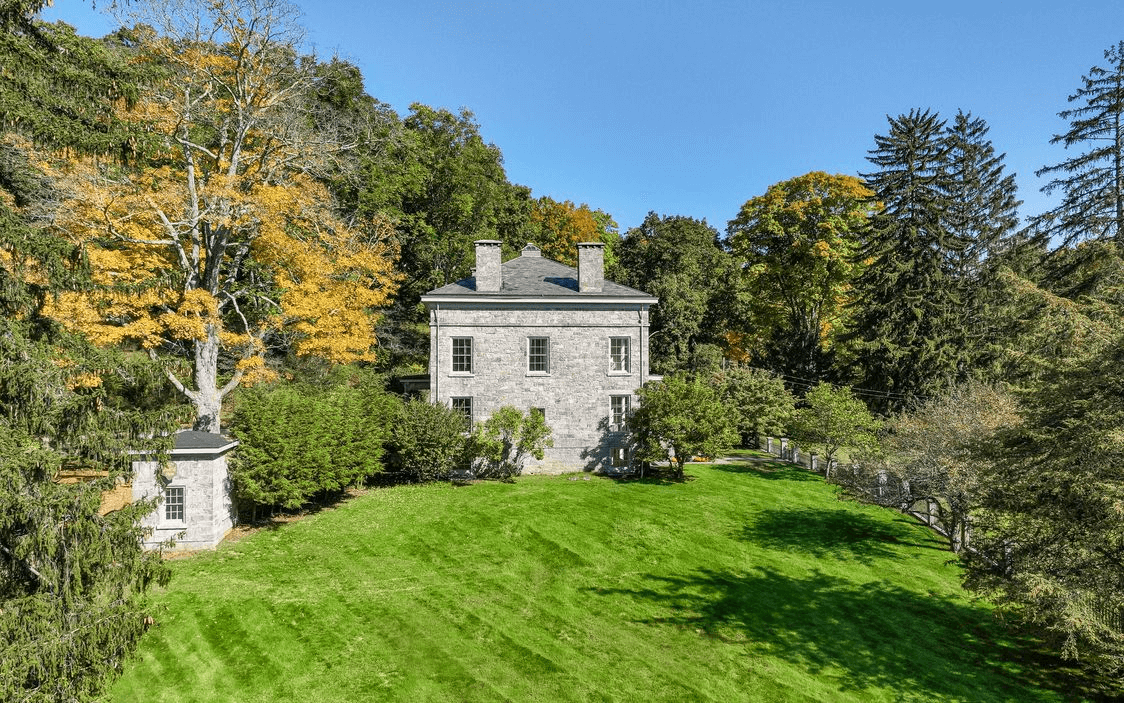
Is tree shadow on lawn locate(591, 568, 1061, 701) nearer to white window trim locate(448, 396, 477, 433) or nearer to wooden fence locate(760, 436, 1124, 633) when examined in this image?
wooden fence locate(760, 436, 1124, 633)

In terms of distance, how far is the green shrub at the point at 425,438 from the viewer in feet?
69.5

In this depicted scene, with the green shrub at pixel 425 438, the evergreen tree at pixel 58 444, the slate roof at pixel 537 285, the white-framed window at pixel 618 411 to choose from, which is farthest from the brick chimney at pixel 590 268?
the evergreen tree at pixel 58 444

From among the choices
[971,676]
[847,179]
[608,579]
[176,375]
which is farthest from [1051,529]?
[847,179]

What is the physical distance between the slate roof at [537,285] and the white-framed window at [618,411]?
4.77 m

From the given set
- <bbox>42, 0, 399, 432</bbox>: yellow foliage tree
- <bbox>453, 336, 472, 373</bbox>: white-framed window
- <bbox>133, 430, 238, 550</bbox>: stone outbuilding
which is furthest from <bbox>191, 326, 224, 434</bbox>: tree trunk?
<bbox>453, 336, 472, 373</bbox>: white-framed window

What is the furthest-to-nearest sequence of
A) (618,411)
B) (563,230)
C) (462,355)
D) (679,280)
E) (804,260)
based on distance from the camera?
(563,230), (679,280), (804,260), (618,411), (462,355)

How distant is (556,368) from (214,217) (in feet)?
47.9

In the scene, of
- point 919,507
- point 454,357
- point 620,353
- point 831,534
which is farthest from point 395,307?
point 919,507

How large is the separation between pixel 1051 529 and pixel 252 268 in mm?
27501

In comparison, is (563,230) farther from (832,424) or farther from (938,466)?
(938,466)

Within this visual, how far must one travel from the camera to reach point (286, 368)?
2658 centimetres

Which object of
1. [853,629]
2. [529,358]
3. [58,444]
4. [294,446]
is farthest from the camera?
[529,358]

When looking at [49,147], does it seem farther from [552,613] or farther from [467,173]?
[467,173]

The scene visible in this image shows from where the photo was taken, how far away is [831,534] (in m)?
18.0
